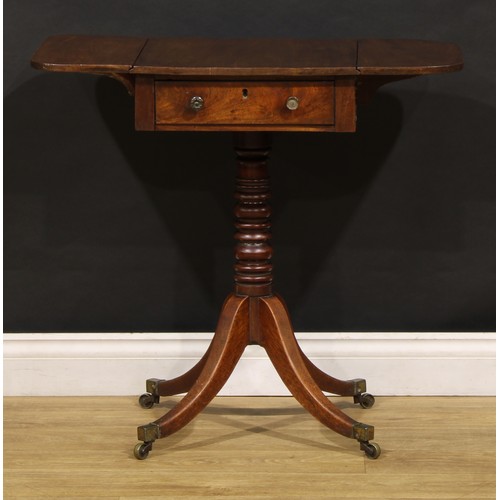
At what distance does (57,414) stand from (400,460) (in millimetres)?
877

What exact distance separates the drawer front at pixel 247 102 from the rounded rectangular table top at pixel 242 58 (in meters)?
0.02

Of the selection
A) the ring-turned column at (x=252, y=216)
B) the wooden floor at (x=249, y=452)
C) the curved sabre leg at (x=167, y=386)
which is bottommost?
the wooden floor at (x=249, y=452)

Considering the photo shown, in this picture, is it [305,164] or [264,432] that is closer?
[264,432]

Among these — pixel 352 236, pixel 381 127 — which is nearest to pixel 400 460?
pixel 352 236

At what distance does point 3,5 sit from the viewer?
8.95 feet

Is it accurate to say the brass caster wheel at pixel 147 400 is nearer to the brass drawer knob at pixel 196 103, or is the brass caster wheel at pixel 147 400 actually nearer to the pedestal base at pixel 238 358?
the pedestal base at pixel 238 358

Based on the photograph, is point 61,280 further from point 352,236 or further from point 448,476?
point 448,476

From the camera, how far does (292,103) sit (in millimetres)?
2205

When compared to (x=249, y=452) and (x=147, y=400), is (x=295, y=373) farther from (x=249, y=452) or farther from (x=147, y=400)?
(x=147, y=400)

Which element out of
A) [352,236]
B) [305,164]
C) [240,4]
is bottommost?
[352,236]

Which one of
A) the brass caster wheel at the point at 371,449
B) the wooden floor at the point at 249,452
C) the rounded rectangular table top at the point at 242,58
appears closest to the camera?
the rounded rectangular table top at the point at 242,58

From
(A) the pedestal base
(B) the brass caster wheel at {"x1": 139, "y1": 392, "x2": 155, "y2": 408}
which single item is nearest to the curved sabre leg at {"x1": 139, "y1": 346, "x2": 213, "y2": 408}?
(B) the brass caster wheel at {"x1": 139, "y1": 392, "x2": 155, "y2": 408}

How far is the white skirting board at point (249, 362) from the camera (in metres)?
2.84

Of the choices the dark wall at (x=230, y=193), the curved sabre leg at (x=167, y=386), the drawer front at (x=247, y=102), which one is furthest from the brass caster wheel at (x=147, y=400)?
the drawer front at (x=247, y=102)
